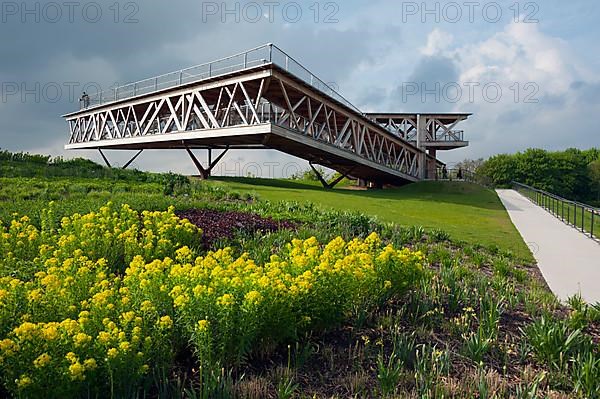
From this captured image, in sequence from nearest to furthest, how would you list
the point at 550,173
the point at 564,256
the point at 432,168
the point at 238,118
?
the point at 564,256
the point at 238,118
the point at 432,168
the point at 550,173

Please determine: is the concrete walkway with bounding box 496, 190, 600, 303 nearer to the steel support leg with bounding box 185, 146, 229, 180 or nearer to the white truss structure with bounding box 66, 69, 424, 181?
the white truss structure with bounding box 66, 69, 424, 181

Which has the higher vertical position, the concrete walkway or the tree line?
the tree line

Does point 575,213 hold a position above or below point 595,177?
below

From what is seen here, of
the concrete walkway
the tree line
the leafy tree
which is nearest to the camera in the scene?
the concrete walkway

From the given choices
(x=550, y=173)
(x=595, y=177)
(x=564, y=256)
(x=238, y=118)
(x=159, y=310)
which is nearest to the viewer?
(x=159, y=310)

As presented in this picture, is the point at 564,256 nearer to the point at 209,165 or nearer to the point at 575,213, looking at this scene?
the point at 575,213

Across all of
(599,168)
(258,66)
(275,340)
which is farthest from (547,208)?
(599,168)

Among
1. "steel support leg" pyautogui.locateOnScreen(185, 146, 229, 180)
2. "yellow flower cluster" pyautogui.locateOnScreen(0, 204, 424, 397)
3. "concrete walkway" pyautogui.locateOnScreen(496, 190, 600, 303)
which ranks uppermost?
"steel support leg" pyautogui.locateOnScreen(185, 146, 229, 180)

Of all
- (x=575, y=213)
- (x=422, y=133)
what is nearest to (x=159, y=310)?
(x=575, y=213)

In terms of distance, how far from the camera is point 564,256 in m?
9.60

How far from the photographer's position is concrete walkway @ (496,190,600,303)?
6.98 m

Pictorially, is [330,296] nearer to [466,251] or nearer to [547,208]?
[466,251]

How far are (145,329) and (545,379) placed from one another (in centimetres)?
307

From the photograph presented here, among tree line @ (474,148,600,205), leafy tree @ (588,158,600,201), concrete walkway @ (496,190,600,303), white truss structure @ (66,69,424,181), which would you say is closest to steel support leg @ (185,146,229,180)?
white truss structure @ (66,69,424,181)
